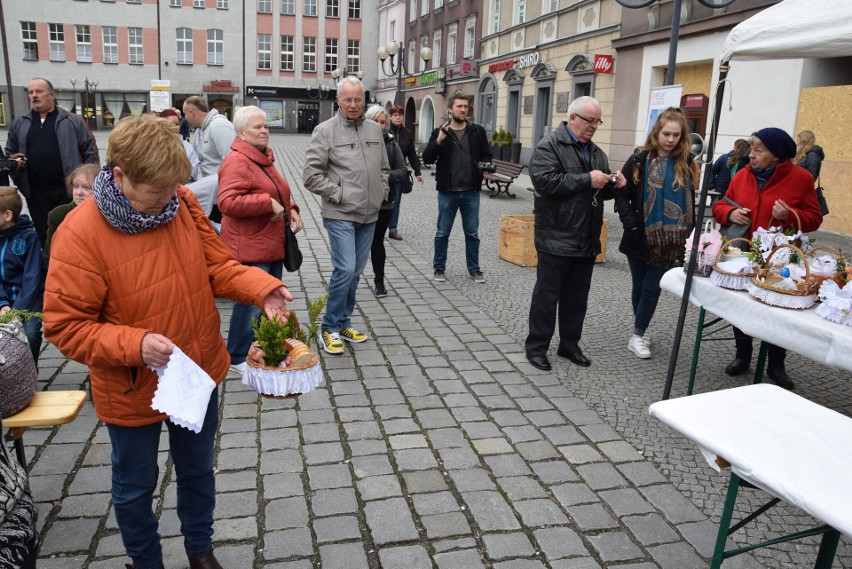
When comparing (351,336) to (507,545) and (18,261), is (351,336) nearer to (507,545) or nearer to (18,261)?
(18,261)

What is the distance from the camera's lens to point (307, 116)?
52906mm

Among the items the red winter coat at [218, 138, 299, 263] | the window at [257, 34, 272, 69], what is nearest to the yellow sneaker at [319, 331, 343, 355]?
the red winter coat at [218, 138, 299, 263]

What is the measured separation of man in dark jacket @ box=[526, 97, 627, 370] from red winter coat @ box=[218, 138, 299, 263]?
183 centimetres

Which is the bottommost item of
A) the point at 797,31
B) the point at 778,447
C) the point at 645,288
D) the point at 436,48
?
the point at 645,288

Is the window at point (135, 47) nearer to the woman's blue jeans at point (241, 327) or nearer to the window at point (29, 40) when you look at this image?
the window at point (29, 40)

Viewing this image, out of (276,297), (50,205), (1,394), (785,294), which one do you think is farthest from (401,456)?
(50,205)

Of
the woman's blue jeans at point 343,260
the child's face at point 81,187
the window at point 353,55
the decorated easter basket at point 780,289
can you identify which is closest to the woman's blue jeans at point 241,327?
the woman's blue jeans at point 343,260

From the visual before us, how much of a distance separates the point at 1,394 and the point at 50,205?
466 centimetres

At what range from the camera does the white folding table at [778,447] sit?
198 centimetres

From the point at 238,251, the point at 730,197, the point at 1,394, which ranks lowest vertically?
the point at 1,394

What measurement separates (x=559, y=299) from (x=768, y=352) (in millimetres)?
1578

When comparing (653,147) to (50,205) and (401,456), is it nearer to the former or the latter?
(401,456)

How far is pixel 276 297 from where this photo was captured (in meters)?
2.49

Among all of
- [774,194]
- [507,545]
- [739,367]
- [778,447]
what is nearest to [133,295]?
[507,545]
